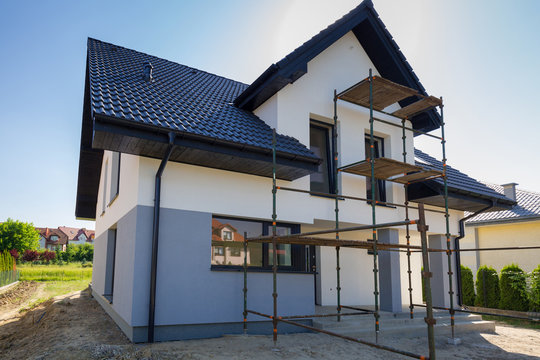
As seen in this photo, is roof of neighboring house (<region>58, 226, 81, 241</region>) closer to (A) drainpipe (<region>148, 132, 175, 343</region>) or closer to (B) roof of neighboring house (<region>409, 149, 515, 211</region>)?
(B) roof of neighboring house (<region>409, 149, 515, 211</region>)

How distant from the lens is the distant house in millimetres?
78938

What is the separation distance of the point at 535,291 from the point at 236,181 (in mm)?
10723

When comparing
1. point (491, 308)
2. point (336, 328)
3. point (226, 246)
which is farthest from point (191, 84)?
point (491, 308)

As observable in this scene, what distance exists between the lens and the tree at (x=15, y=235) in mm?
40406

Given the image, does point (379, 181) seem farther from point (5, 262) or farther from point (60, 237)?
point (60, 237)

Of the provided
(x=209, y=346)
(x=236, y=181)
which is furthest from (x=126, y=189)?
(x=209, y=346)

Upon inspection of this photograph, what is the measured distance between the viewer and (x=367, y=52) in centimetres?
995

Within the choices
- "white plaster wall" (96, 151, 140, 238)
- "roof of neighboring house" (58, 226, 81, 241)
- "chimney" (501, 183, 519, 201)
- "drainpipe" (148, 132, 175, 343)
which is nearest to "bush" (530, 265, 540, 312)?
"chimney" (501, 183, 519, 201)

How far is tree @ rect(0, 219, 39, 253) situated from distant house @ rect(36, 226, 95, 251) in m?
34.6

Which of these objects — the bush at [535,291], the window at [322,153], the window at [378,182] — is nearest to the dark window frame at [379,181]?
the window at [378,182]

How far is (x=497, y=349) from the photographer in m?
7.37

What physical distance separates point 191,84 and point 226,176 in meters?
3.50

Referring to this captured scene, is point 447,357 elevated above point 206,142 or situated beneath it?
situated beneath

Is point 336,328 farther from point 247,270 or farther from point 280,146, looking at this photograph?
point 280,146
